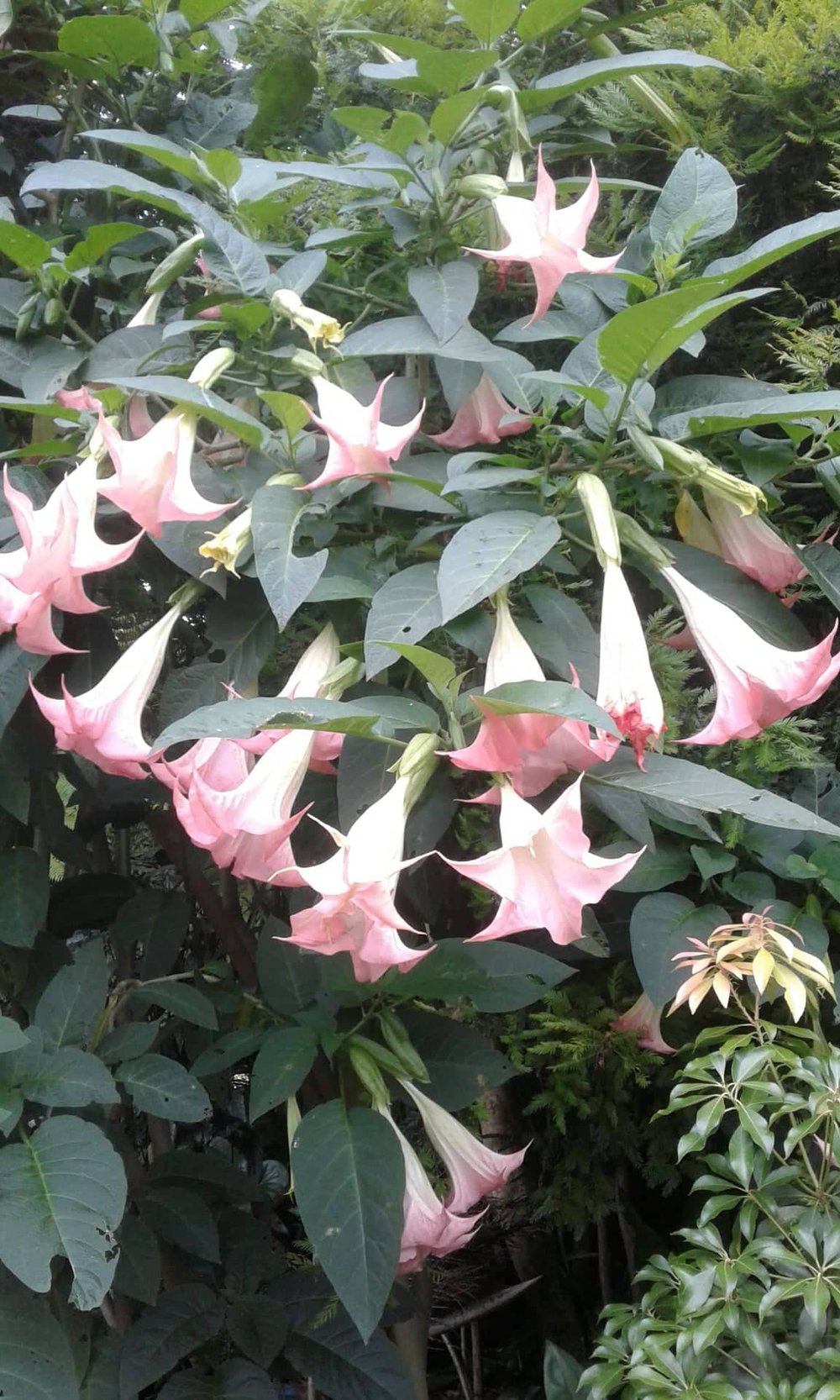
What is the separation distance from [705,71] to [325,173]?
452 millimetres

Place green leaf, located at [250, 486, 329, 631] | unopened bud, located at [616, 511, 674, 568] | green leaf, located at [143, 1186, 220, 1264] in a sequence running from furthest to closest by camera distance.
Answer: green leaf, located at [143, 1186, 220, 1264] < unopened bud, located at [616, 511, 674, 568] < green leaf, located at [250, 486, 329, 631]

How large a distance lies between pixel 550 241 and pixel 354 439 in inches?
7.7

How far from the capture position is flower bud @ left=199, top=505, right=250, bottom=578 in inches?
27.8

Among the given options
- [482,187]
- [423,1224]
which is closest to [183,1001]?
[423,1224]

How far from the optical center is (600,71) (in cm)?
86

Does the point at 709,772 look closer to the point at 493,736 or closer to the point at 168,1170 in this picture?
the point at 493,736

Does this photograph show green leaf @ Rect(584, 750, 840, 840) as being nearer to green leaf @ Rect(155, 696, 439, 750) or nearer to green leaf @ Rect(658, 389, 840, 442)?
green leaf @ Rect(155, 696, 439, 750)

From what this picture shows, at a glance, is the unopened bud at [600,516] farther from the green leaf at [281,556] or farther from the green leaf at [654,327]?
the green leaf at [281,556]

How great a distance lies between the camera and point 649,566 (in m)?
0.76

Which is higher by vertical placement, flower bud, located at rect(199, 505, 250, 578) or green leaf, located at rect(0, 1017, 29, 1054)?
flower bud, located at rect(199, 505, 250, 578)

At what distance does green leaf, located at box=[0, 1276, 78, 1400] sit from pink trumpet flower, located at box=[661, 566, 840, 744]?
687mm

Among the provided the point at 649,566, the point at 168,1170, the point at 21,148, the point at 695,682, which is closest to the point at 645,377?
the point at 649,566

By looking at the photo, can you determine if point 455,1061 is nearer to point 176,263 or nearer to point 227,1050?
point 227,1050

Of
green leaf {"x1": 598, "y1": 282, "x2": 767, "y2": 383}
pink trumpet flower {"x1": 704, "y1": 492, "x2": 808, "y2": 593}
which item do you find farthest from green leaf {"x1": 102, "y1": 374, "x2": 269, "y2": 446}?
pink trumpet flower {"x1": 704, "y1": 492, "x2": 808, "y2": 593}
